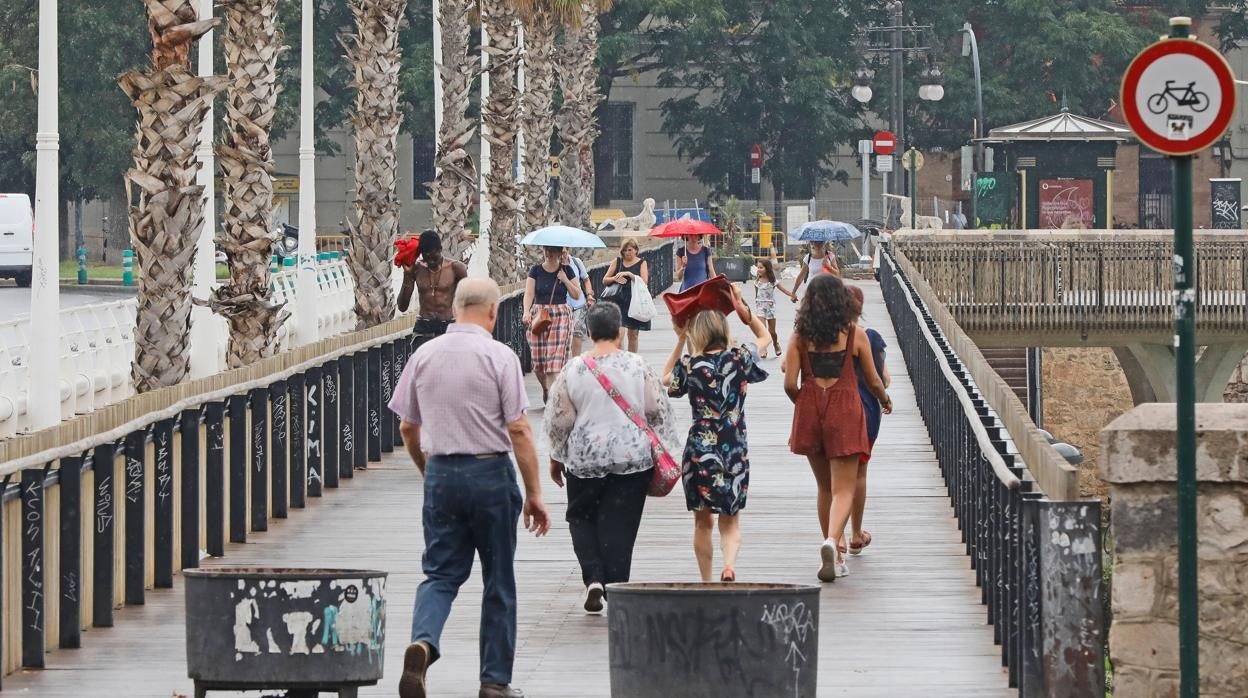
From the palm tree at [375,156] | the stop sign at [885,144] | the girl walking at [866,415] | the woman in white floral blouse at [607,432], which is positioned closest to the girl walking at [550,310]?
the girl walking at [866,415]

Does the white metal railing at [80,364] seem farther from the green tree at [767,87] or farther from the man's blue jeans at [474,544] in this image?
the green tree at [767,87]

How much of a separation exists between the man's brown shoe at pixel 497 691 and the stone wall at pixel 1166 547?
2.40 m

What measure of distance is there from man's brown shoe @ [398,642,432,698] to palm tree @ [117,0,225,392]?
822 cm

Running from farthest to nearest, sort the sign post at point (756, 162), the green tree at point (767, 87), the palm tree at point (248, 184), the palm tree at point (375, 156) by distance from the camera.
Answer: the sign post at point (756, 162)
the green tree at point (767, 87)
the palm tree at point (375, 156)
the palm tree at point (248, 184)

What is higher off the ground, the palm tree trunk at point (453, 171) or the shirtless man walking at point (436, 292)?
the palm tree trunk at point (453, 171)

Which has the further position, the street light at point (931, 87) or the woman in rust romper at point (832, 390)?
the street light at point (931, 87)

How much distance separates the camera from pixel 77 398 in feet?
79.3

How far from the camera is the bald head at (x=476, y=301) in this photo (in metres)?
9.61

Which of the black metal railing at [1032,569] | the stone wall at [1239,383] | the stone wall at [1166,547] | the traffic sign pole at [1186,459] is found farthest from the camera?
the stone wall at [1239,383]

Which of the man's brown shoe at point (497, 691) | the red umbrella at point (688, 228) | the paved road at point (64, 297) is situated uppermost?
the red umbrella at point (688, 228)

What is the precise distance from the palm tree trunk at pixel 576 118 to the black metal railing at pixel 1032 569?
34.1 meters

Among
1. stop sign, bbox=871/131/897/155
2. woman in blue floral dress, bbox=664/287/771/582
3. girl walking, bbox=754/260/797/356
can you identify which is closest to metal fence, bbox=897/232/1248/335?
stop sign, bbox=871/131/897/155

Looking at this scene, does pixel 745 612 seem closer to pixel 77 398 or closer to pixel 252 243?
pixel 252 243

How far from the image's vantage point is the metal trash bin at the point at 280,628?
8.41m
